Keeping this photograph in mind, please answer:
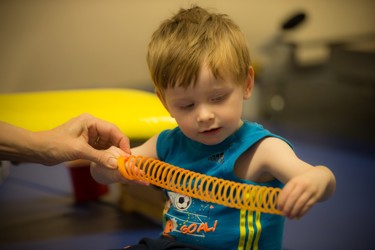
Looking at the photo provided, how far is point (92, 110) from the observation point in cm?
144

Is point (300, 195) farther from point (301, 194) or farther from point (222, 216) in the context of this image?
point (222, 216)

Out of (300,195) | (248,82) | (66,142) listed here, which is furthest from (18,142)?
(300,195)

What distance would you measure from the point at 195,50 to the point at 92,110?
713 millimetres

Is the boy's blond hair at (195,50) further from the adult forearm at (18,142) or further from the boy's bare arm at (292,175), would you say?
the adult forearm at (18,142)

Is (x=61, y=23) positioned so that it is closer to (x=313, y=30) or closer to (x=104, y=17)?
(x=104, y=17)

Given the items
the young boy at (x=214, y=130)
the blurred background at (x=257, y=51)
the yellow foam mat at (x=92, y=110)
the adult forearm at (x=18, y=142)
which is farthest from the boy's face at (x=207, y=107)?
the blurred background at (x=257, y=51)

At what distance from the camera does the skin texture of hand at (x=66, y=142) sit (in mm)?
949

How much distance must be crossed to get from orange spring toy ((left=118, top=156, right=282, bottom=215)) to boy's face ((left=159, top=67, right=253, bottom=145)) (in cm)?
9

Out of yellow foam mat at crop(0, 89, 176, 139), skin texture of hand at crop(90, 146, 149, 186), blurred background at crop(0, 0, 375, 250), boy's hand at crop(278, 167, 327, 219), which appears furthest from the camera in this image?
blurred background at crop(0, 0, 375, 250)

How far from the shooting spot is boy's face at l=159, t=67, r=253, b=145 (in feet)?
2.66

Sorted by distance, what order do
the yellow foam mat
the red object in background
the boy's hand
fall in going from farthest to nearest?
the red object in background < the yellow foam mat < the boy's hand

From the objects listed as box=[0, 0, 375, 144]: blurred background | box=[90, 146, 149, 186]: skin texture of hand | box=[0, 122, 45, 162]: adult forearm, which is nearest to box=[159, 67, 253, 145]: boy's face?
box=[90, 146, 149, 186]: skin texture of hand

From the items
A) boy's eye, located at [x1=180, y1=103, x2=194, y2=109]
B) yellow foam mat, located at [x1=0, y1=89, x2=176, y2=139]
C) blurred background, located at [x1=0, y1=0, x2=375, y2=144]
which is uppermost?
blurred background, located at [x1=0, y1=0, x2=375, y2=144]

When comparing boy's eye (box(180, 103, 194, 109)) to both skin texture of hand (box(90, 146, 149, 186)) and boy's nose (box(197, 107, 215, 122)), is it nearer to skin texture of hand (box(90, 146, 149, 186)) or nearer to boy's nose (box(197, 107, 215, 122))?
boy's nose (box(197, 107, 215, 122))
